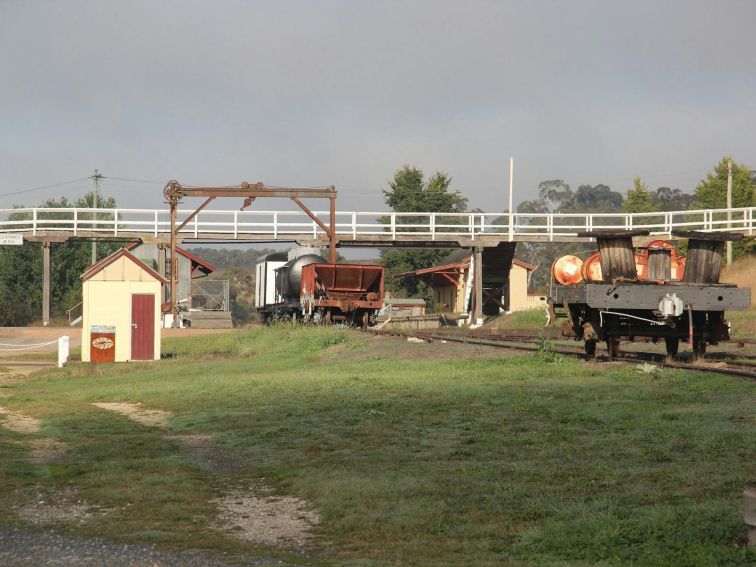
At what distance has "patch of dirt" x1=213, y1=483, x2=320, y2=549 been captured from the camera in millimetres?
7391

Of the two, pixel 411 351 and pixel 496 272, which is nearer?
pixel 411 351

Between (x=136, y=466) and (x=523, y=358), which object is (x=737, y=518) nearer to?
(x=136, y=466)

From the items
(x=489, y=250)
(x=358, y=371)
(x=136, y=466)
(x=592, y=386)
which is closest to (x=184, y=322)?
(x=489, y=250)

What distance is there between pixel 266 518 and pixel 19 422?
8444 millimetres

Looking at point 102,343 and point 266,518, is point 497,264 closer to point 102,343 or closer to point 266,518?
point 102,343

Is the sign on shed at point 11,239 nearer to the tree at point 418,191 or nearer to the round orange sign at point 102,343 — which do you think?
the round orange sign at point 102,343

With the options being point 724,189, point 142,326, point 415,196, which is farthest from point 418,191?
point 142,326

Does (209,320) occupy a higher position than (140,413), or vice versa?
(209,320)

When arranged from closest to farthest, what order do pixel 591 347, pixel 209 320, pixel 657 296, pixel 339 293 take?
pixel 657 296 → pixel 591 347 → pixel 339 293 → pixel 209 320

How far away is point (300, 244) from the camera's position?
4825cm

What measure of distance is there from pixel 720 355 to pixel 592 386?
6.78 m

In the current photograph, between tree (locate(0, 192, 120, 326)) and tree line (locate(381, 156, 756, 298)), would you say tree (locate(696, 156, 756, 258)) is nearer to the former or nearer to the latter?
tree line (locate(381, 156, 756, 298))

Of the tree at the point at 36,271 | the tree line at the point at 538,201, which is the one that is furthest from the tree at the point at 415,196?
the tree at the point at 36,271

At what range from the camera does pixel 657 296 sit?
57.8 feet
